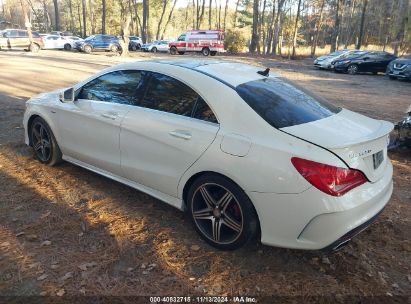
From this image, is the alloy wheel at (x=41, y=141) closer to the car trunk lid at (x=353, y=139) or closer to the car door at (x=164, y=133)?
the car door at (x=164, y=133)

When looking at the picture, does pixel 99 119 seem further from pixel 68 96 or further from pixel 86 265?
pixel 86 265

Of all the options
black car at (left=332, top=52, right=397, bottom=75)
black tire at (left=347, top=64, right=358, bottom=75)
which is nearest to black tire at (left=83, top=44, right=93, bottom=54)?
black car at (left=332, top=52, right=397, bottom=75)

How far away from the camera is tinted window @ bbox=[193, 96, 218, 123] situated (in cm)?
339

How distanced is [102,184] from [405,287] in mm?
3409

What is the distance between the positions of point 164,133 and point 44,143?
2.31 metres

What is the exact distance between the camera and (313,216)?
2805 millimetres

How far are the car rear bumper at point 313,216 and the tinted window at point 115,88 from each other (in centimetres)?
186

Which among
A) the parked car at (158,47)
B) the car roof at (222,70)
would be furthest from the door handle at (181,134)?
the parked car at (158,47)

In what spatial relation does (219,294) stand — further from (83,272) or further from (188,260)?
(83,272)

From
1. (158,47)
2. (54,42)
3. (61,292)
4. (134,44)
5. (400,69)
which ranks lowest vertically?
(61,292)

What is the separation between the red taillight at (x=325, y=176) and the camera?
2.75m

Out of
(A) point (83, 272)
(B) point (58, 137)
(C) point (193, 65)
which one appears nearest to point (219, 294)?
(A) point (83, 272)

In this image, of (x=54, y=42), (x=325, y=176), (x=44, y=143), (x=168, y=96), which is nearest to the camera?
(x=325, y=176)

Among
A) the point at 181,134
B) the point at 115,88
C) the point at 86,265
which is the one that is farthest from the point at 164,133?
the point at 86,265
